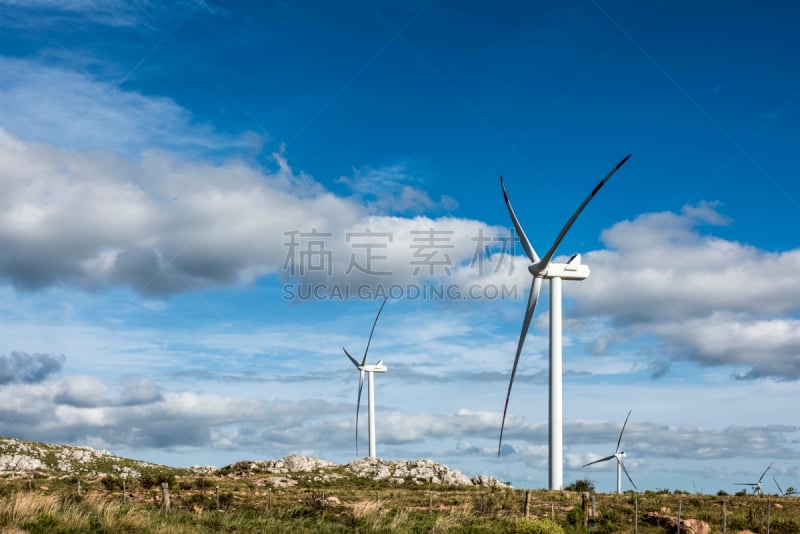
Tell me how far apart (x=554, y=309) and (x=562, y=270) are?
11.5 feet

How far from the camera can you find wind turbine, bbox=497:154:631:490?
58.5m

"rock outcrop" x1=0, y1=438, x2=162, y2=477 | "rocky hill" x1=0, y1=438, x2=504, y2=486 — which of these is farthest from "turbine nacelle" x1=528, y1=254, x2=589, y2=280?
"rock outcrop" x1=0, y1=438, x2=162, y2=477

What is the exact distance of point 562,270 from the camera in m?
62.5

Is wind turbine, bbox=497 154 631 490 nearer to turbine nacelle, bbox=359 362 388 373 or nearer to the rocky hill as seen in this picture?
the rocky hill

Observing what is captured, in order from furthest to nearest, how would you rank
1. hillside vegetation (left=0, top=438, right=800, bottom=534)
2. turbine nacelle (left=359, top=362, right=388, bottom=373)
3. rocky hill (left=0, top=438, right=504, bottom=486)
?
turbine nacelle (left=359, top=362, right=388, bottom=373) → rocky hill (left=0, top=438, right=504, bottom=486) → hillside vegetation (left=0, top=438, right=800, bottom=534)

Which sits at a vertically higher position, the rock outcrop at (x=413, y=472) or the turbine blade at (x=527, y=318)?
the turbine blade at (x=527, y=318)

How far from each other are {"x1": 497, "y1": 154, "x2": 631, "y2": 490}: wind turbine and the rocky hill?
93.1 feet

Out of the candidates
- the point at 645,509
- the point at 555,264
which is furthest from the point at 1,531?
the point at 555,264

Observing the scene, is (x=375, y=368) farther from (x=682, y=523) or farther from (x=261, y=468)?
(x=682, y=523)

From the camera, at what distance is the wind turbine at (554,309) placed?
58.5 meters

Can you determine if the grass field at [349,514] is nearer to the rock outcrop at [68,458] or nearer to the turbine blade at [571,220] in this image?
the turbine blade at [571,220]

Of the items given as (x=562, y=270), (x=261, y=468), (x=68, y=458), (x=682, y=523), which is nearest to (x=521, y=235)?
(x=562, y=270)

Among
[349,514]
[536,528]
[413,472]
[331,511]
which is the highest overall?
[536,528]

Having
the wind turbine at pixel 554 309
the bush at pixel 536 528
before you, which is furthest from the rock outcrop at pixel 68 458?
the bush at pixel 536 528
